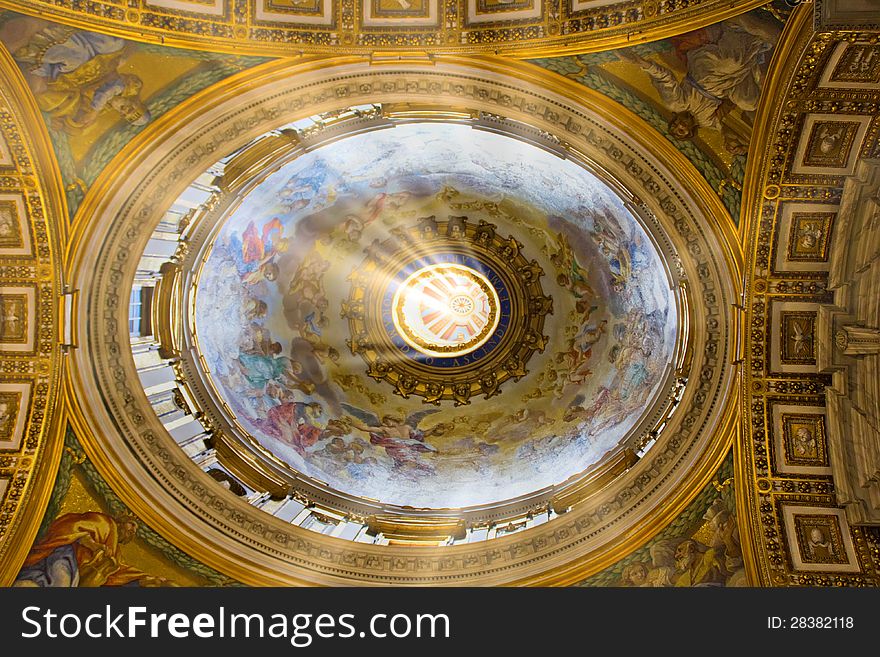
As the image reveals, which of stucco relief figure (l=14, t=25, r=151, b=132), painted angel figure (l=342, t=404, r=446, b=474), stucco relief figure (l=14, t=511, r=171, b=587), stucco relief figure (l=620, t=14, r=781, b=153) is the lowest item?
stucco relief figure (l=14, t=511, r=171, b=587)

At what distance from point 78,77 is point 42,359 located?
469 cm

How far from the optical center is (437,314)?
61.4ft

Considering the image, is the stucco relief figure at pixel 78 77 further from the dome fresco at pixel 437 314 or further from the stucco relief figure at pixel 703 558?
the stucco relief figure at pixel 703 558

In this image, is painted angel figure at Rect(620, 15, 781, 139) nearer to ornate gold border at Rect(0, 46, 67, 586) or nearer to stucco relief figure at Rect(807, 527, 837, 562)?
stucco relief figure at Rect(807, 527, 837, 562)

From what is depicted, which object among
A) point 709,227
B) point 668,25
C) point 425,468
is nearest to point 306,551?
point 425,468

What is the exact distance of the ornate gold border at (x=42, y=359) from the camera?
11844 mm

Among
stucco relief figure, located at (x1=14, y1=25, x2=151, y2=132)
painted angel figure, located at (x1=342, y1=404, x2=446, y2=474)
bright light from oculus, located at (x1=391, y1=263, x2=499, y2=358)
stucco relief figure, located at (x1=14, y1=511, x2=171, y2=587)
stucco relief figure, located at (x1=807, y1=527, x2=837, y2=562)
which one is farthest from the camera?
bright light from oculus, located at (x1=391, y1=263, x2=499, y2=358)

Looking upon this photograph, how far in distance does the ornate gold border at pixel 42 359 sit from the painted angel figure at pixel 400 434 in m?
6.36

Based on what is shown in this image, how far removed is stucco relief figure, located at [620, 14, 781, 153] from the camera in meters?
10.5

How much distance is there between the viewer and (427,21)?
459 inches

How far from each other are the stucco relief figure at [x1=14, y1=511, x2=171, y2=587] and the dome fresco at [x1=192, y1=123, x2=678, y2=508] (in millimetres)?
3304

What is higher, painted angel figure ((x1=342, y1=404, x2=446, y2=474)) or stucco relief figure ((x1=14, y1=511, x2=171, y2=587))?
painted angel figure ((x1=342, y1=404, x2=446, y2=474))

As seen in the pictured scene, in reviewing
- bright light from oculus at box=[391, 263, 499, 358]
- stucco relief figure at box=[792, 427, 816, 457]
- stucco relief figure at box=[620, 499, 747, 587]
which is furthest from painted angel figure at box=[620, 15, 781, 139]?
bright light from oculus at box=[391, 263, 499, 358]

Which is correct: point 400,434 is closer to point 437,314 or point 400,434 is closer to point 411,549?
point 437,314
